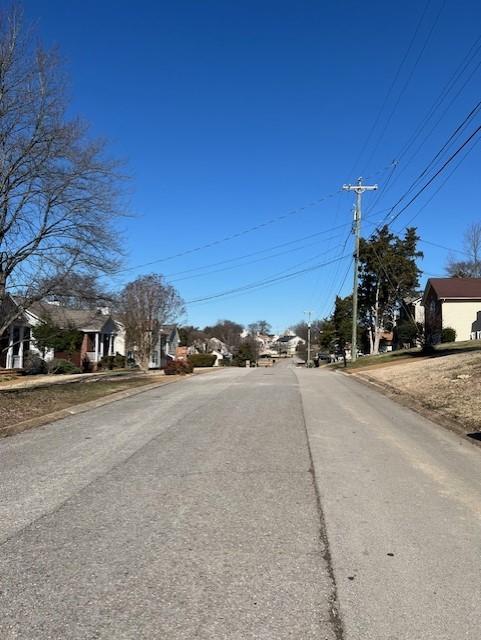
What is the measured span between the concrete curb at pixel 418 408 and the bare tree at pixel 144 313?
22.3 metres

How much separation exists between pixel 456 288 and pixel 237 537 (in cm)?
4903

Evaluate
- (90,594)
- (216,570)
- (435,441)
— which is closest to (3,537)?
(90,594)

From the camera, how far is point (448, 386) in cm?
1623

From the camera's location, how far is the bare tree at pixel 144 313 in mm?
42969

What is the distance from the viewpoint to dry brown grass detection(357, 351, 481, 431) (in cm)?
1254

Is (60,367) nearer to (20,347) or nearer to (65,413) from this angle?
(20,347)

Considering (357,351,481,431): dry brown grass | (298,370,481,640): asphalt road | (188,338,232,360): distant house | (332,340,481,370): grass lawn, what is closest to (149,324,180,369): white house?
(332,340,481,370): grass lawn

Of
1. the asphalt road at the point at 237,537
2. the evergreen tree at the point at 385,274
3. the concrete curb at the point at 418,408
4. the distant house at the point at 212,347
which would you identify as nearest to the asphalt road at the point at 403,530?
the asphalt road at the point at 237,537

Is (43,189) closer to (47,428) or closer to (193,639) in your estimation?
(47,428)

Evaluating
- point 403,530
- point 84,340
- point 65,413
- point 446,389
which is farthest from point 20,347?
point 403,530

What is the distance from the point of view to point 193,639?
328 cm

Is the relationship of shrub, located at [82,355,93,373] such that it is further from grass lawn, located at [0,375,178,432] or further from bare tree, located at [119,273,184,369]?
grass lawn, located at [0,375,178,432]

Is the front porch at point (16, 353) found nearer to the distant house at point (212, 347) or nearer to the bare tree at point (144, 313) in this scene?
the bare tree at point (144, 313)

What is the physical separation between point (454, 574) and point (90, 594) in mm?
2505
